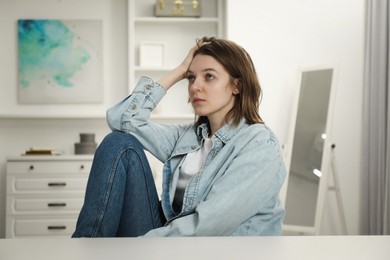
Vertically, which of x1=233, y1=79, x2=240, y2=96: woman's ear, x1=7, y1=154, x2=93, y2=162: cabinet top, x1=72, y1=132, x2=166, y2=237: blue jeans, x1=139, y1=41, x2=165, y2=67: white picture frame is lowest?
x1=7, y1=154, x2=93, y2=162: cabinet top

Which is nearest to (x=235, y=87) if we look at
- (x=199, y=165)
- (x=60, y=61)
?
(x=199, y=165)

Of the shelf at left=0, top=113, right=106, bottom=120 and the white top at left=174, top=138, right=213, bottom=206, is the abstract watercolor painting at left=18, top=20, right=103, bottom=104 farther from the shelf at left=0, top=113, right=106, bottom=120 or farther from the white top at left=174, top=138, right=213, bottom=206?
the white top at left=174, top=138, right=213, bottom=206

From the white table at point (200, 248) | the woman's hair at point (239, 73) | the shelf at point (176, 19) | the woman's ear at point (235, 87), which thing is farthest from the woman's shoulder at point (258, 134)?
the shelf at point (176, 19)

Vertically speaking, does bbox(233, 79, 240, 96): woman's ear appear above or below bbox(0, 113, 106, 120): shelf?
above

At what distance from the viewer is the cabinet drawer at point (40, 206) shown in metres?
4.58

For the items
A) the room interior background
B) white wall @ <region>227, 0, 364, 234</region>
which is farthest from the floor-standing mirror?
white wall @ <region>227, 0, 364, 234</region>

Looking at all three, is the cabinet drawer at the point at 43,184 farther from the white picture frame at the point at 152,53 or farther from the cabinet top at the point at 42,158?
the white picture frame at the point at 152,53

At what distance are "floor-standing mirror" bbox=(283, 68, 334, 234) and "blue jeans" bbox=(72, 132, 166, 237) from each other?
231 centimetres

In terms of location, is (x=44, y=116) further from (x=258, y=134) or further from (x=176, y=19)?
(x=258, y=134)

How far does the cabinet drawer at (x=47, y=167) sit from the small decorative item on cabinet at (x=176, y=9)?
149cm

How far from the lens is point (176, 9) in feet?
16.5

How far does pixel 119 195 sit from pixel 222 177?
33cm

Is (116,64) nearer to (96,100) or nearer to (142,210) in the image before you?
(96,100)

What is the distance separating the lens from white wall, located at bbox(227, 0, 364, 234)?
14.7 ft
